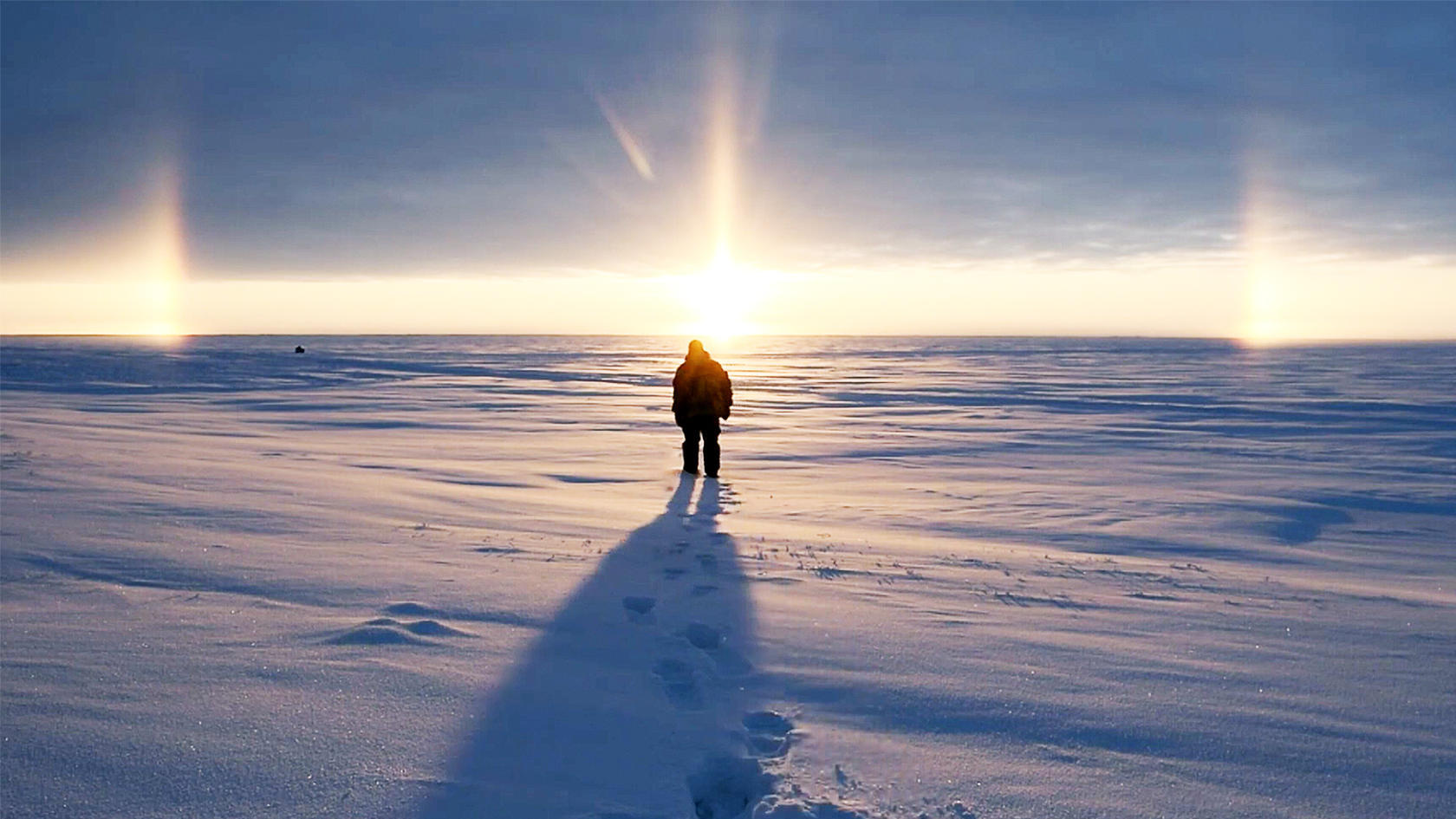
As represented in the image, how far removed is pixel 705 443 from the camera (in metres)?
10.8

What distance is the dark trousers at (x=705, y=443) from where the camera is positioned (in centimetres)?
1085

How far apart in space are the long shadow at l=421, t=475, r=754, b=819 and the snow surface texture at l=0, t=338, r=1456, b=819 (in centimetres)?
2

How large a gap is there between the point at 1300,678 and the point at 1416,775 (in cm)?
96

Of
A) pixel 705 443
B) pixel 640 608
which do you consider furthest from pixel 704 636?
pixel 705 443

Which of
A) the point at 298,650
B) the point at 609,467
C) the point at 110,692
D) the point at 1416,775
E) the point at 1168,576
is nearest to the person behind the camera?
the point at 1416,775

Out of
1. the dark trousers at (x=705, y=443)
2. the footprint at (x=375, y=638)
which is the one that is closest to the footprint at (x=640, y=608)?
the footprint at (x=375, y=638)

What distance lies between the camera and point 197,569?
19.2 feet

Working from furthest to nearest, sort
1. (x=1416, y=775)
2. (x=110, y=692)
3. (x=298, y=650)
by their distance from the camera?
(x=298, y=650) → (x=110, y=692) → (x=1416, y=775)

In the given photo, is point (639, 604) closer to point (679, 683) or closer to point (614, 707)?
point (679, 683)

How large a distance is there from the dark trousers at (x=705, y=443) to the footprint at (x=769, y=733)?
6.79 meters

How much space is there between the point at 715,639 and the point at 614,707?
99cm

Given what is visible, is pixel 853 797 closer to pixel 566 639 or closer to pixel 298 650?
pixel 566 639

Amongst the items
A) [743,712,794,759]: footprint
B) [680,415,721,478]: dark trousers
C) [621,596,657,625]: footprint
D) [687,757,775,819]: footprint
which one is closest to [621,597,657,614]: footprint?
[621,596,657,625]: footprint

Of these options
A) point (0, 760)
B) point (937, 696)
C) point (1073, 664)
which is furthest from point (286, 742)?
point (1073, 664)
